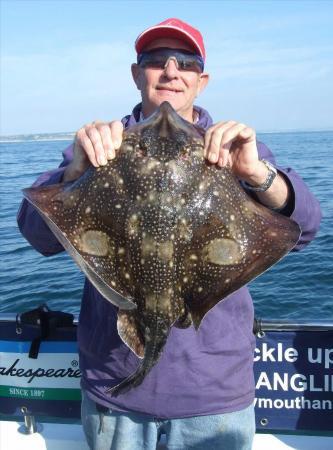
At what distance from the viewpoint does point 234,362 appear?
3100mm

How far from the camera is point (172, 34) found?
3129mm

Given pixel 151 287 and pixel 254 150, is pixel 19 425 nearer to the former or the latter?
pixel 151 287

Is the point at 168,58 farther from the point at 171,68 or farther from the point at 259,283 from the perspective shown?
the point at 259,283

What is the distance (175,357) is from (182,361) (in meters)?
0.05

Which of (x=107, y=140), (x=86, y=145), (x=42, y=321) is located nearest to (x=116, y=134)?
(x=107, y=140)

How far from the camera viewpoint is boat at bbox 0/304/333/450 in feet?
13.9

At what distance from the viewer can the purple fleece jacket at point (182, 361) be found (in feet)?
9.89

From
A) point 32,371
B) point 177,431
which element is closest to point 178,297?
point 177,431

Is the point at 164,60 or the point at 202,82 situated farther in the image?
the point at 202,82

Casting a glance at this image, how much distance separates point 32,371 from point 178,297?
101 inches

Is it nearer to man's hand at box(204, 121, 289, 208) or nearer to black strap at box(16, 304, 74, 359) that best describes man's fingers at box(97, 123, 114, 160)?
man's hand at box(204, 121, 289, 208)

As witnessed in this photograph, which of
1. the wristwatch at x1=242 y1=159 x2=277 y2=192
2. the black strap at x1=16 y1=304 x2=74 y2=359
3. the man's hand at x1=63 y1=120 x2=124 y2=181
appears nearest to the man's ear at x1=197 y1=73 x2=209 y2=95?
the wristwatch at x1=242 y1=159 x2=277 y2=192

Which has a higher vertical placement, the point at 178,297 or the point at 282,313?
the point at 178,297

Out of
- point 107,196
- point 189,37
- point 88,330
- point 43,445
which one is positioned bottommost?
point 43,445
